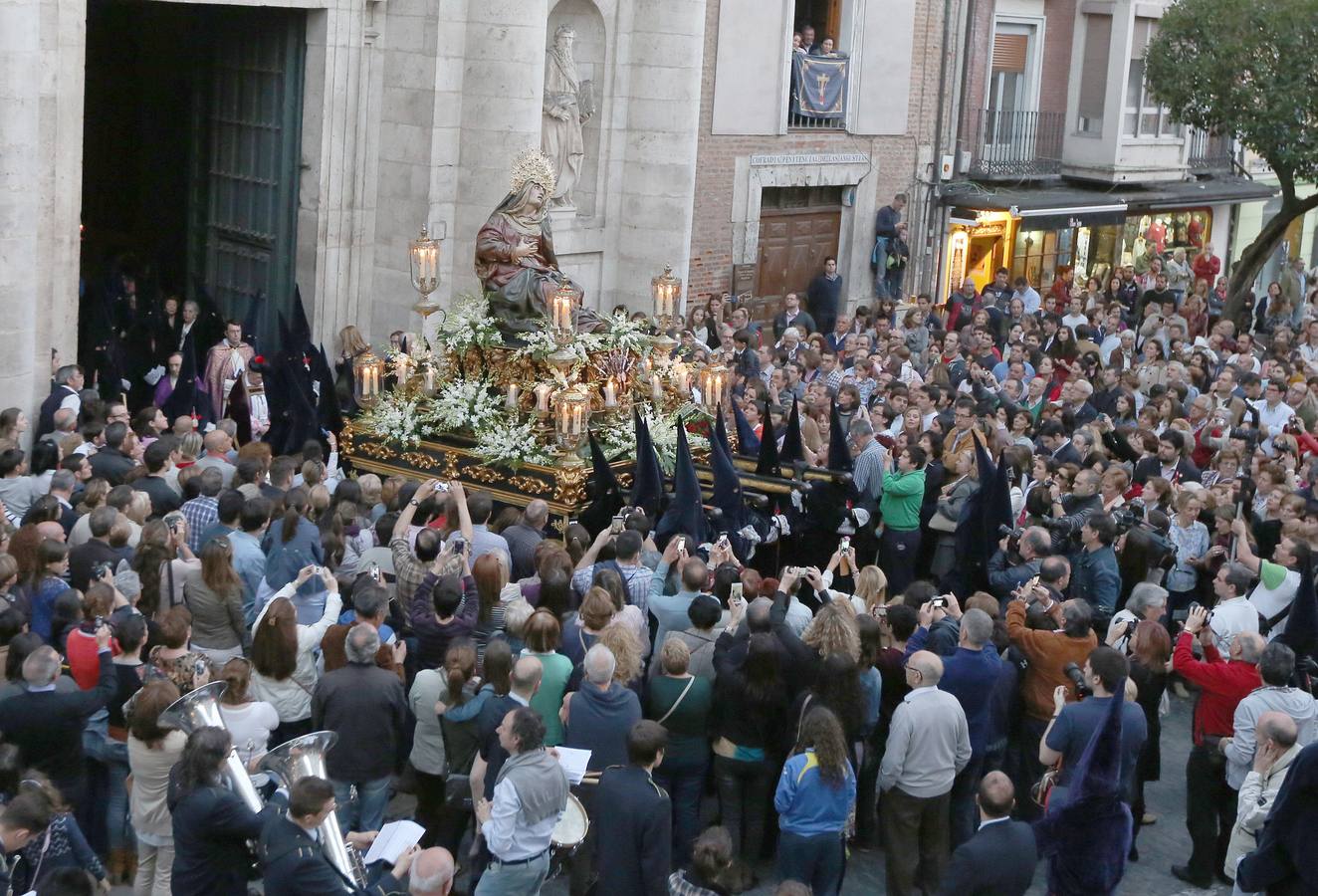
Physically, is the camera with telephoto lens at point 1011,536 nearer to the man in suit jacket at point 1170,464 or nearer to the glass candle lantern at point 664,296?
the man in suit jacket at point 1170,464

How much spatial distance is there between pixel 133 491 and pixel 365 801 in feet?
8.78

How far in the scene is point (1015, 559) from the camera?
1179 cm

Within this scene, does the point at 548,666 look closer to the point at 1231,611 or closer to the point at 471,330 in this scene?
the point at 1231,611

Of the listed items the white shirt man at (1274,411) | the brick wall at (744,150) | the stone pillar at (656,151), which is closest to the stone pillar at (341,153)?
the stone pillar at (656,151)

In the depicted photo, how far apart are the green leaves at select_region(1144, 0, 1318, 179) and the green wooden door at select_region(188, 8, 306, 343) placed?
13376mm

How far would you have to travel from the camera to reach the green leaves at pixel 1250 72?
23875 mm

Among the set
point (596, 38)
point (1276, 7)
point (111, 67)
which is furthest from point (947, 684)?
point (1276, 7)

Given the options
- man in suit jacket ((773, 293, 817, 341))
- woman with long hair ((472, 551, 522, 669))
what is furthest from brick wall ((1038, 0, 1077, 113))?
woman with long hair ((472, 551, 522, 669))

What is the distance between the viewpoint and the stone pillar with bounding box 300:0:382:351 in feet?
59.4

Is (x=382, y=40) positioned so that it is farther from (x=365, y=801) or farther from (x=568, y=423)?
(x=365, y=801)

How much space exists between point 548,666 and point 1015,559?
4.33 meters

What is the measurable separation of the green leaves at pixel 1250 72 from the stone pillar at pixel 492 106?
10836 millimetres

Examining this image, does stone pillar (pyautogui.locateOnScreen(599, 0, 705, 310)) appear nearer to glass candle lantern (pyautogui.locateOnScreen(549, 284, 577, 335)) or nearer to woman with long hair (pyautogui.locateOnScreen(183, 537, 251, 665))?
Result: glass candle lantern (pyautogui.locateOnScreen(549, 284, 577, 335))

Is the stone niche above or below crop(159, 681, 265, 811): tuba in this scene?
above
